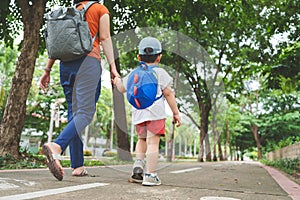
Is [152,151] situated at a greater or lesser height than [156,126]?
lesser

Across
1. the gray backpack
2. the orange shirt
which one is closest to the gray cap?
the orange shirt

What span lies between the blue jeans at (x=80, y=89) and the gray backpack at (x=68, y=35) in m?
0.13

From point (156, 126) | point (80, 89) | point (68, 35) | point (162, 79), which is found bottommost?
point (156, 126)

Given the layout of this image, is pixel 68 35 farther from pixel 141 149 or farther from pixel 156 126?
pixel 141 149

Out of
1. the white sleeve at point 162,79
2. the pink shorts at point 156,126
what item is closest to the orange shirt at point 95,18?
the white sleeve at point 162,79

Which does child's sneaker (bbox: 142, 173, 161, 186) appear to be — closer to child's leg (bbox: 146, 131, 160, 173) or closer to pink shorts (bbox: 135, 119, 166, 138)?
child's leg (bbox: 146, 131, 160, 173)

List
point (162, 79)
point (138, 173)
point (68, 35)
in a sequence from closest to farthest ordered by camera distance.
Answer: point (68, 35) < point (162, 79) < point (138, 173)

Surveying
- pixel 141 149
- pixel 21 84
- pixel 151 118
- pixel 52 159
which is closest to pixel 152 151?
pixel 141 149

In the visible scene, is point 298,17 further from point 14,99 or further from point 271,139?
point 271,139

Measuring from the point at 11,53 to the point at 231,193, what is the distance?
2924 cm

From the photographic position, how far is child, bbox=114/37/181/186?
335 centimetres

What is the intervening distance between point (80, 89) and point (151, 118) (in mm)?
751

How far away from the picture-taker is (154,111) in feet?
11.0

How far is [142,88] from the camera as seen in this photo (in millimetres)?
3271
